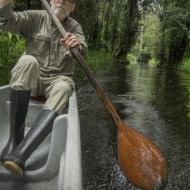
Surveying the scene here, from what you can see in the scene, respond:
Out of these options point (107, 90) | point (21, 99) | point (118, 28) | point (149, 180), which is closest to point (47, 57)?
point (21, 99)

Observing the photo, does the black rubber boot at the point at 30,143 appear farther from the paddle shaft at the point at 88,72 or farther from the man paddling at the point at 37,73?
the paddle shaft at the point at 88,72

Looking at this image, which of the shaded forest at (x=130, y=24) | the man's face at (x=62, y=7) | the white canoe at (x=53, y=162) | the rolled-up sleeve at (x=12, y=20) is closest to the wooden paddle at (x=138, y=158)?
the man's face at (x=62, y=7)

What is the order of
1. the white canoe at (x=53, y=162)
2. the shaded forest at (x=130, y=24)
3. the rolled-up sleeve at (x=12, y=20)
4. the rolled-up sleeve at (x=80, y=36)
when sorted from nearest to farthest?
the white canoe at (x=53, y=162) < the rolled-up sleeve at (x=12, y=20) < the rolled-up sleeve at (x=80, y=36) < the shaded forest at (x=130, y=24)

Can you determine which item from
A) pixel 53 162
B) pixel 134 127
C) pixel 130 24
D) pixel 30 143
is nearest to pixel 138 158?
pixel 53 162

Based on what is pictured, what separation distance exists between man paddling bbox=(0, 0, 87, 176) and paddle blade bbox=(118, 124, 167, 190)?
550mm

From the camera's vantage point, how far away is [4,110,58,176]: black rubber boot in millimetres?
1565

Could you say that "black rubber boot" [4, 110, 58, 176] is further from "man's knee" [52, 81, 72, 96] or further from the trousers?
"man's knee" [52, 81, 72, 96]

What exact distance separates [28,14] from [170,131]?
2.56 m

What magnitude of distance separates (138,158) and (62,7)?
55.8 inches

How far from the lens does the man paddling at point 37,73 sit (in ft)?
5.78

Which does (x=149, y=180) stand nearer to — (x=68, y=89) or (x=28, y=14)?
(x=68, y=89)

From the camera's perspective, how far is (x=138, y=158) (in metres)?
1.94

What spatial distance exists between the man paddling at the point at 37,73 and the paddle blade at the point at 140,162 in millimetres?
550

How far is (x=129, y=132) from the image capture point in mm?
2195
